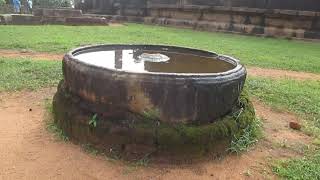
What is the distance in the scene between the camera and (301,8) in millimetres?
13734

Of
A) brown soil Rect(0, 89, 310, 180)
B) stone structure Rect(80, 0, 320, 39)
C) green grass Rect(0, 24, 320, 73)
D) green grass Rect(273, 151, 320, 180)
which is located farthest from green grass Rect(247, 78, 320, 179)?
stone structure Rect(80, 0, 320, 39)

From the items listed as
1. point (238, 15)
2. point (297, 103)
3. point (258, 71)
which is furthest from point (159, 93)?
point (238, 15)

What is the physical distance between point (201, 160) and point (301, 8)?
11589 millimetres

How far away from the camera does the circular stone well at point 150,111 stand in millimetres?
3445

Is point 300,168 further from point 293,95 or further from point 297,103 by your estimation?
point 293,95

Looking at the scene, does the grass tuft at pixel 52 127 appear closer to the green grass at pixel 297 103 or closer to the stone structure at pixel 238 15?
the green grass at pixel 297 103

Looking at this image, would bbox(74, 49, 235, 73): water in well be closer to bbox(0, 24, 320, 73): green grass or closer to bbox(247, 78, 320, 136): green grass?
bbox(247, 78, 320, 136): green grass

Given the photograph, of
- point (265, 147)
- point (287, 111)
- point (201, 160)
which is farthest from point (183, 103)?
point (287, 111)

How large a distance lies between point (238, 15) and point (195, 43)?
4.37 metres

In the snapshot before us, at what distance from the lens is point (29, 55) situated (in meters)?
8.04

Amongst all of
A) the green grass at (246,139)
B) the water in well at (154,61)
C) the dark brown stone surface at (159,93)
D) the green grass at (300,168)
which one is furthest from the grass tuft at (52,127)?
the green grass at (300,168)

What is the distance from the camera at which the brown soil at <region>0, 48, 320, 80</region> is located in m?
7.55

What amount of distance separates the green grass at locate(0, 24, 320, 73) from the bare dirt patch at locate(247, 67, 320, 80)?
1.15 feet

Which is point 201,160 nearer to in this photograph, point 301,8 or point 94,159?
point 94,159
